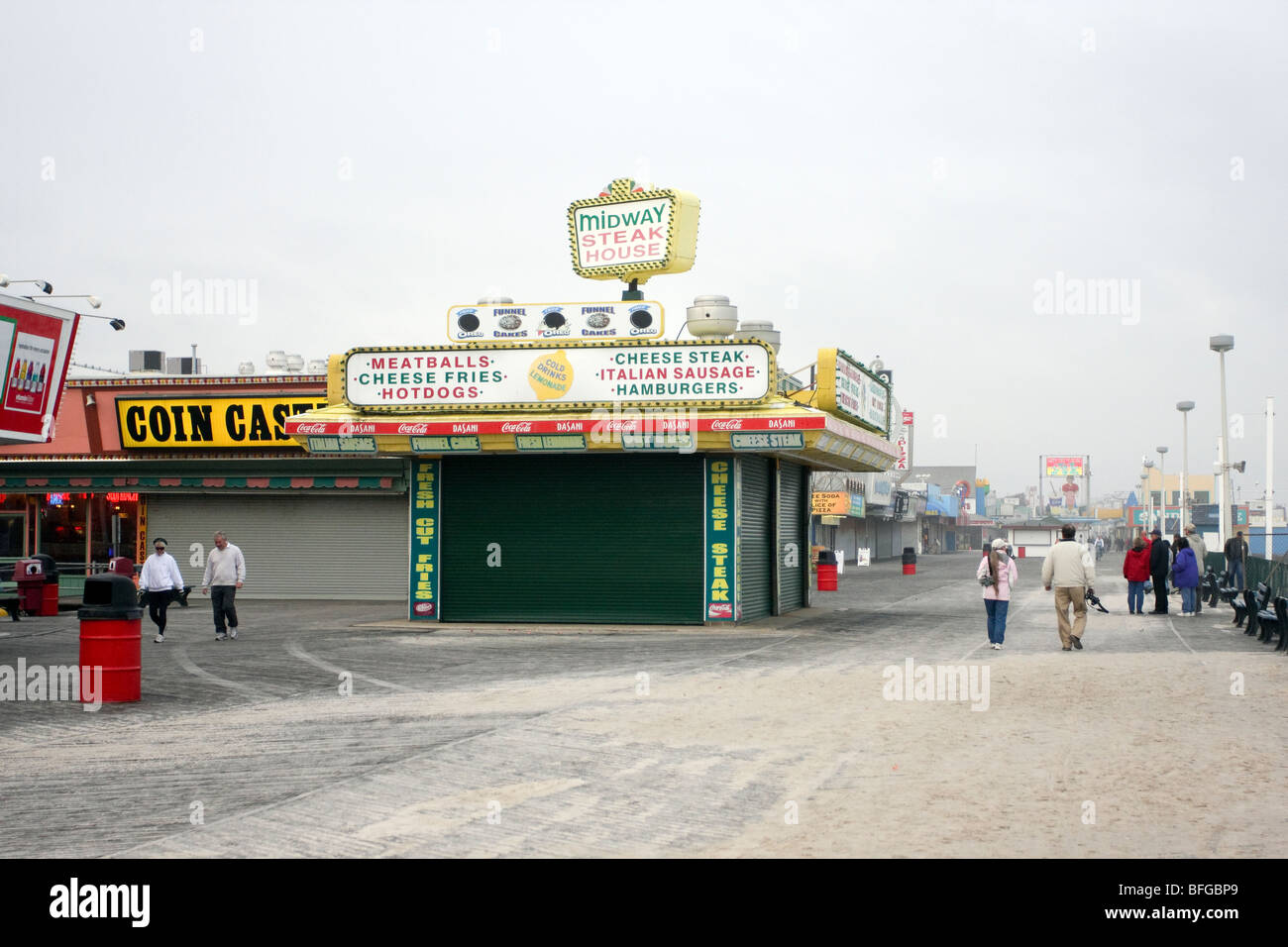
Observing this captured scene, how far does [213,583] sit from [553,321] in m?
7.65

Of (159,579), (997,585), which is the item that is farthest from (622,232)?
(159,579)

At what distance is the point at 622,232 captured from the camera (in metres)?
22.8

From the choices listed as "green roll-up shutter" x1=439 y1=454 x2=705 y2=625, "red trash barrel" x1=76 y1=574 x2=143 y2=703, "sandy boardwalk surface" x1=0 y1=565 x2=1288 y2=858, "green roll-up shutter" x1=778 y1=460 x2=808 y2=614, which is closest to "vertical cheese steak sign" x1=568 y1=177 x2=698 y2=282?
"green roll-up shutter" x1=439 y1=454 x2=705 y2=625

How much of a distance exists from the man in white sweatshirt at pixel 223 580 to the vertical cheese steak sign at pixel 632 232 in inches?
331

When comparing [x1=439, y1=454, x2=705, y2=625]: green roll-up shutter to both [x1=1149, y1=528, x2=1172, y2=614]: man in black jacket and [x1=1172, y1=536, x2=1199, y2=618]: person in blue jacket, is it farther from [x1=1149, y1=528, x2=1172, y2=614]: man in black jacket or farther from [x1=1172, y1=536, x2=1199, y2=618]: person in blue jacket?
[x1=1172, y1=536, x2=1199, y2=618]: person in blue jacket

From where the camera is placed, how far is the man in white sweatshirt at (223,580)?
19.0 meters

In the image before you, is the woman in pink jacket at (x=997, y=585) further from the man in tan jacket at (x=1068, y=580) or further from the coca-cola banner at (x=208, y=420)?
the coca-cola banner at (x=208, y=420)

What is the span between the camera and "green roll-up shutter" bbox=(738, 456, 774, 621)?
75.5 feet

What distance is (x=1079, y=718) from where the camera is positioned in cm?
1111

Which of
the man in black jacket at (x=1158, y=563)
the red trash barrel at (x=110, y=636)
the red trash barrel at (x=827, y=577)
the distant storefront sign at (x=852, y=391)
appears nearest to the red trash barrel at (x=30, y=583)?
the red trash barrel at (x=110, y=636)

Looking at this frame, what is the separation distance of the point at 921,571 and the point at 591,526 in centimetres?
3282

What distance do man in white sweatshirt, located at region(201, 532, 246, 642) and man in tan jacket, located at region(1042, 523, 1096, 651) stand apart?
12.3m
